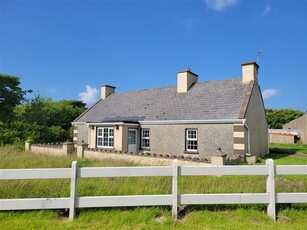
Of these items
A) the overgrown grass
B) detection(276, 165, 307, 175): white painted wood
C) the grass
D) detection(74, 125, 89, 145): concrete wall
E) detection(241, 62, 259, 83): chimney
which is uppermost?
detection(241, 62, 259, 83): chimney

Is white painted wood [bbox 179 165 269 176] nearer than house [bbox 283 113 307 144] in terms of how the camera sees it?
Yes

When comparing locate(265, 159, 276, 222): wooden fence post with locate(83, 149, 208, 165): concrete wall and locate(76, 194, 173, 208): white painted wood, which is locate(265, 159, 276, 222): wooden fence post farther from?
locate(83, 149, 208, 165): concrete wall

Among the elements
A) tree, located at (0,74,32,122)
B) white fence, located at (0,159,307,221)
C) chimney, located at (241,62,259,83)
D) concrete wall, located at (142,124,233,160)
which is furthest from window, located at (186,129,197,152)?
tree, located at (0,74,32,122)

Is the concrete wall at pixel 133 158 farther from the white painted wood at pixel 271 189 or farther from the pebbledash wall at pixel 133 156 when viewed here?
the white painted wood at pixel 271 189

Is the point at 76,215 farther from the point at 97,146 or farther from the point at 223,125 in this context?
the point at 97,146

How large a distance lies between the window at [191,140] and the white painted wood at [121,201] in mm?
12201

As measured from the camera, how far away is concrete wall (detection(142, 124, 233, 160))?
15922 millimetres

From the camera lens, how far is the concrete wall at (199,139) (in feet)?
52.2

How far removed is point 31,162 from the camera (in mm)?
10039

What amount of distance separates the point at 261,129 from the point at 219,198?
15.5 meters

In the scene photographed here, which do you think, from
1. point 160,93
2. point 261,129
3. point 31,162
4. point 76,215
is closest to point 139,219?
point 76,215

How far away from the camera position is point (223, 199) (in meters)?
5.53

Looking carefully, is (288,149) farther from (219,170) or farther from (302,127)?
(219,170)

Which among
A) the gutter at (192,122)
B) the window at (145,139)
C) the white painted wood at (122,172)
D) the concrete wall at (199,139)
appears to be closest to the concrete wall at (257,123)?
the gutter at (192,122)
